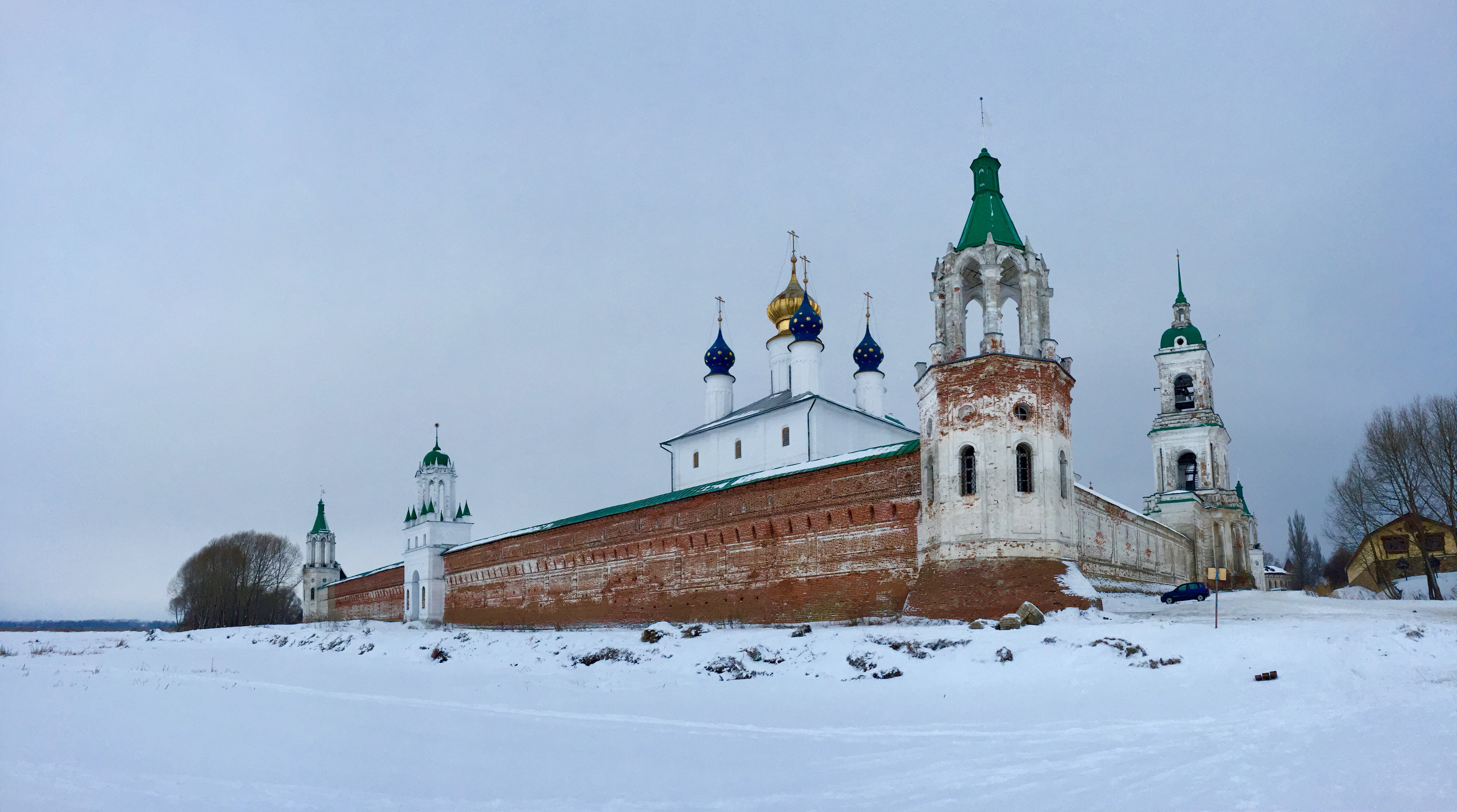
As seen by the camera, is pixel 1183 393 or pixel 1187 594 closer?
pixel 1187 594

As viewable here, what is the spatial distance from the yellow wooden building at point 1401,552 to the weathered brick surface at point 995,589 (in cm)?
1652

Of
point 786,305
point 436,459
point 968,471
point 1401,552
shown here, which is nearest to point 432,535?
point 436,459

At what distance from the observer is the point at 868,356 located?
34500mm

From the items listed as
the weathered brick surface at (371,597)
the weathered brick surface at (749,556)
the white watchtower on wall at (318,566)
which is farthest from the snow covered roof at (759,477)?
the white watchtower on wall at (318,566)

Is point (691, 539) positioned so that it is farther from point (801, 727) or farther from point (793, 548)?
point (801, 727)

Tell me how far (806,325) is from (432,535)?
20423 millimetres

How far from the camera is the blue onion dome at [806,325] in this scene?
32594 millimetres

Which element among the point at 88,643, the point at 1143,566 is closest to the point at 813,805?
the point at 1143,566

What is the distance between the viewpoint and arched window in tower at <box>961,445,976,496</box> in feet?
58.8

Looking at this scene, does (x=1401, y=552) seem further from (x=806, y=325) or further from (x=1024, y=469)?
(x=1024, y=469)

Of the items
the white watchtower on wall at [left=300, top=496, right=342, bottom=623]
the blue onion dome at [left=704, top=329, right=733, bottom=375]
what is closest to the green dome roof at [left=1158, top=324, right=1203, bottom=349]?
the blue onion dome at [left=704, top=329, right=733, bottom=375]

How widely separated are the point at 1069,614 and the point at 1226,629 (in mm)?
3544

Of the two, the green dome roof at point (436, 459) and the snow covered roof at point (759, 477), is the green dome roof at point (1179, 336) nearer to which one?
the snow covered roof at point (759, 477)

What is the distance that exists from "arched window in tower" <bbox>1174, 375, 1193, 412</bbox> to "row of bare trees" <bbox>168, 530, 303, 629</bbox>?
50336mm
